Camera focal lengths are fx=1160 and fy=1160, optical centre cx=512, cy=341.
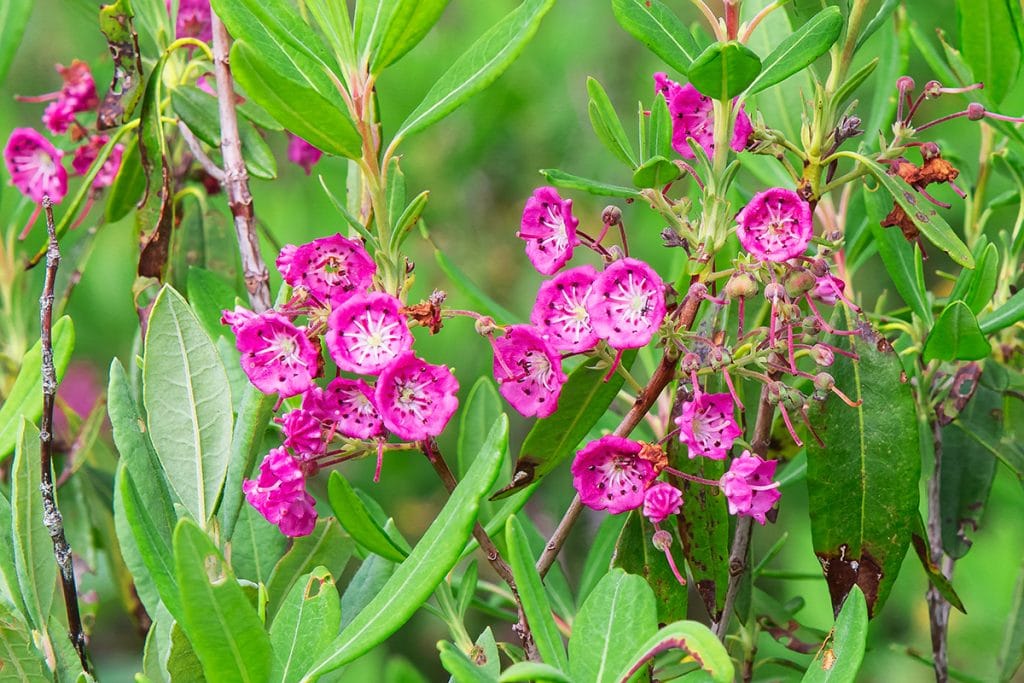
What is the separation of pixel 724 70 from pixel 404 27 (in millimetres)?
258

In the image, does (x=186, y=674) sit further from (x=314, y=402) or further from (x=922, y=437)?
(x=922, y=437)

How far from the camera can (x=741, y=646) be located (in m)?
1.29

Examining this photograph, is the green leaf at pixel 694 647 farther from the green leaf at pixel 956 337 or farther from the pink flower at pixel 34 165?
the pink flower at pixel 34 165

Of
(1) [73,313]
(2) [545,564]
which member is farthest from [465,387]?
(2) [545,564]

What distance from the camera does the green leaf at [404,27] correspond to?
92 centimetres

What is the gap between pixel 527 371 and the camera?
0.94m

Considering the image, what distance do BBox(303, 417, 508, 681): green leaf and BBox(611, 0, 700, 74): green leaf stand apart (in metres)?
0.35

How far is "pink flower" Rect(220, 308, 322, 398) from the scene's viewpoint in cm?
88

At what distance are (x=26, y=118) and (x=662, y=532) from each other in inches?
88.9

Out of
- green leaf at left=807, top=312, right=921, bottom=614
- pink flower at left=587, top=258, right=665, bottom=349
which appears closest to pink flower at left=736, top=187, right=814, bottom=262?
pink flower at left=587, top=258, right=665, bottom=349

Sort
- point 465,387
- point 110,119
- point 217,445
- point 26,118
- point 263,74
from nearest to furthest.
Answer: point 263,74, point 217,445, point 110,119, point 465,387, point 26,118

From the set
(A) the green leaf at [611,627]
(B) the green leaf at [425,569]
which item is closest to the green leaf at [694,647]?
(A) the green leaf at [611,627]

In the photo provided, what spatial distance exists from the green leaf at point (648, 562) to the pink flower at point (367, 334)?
32 centimetres

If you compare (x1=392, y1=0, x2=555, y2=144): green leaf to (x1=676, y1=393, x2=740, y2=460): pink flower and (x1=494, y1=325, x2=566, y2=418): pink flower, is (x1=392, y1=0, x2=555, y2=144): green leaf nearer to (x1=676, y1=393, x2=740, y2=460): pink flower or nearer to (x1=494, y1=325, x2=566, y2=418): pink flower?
(x1=494, y1=325, x2=566, y2=418): pink flower
